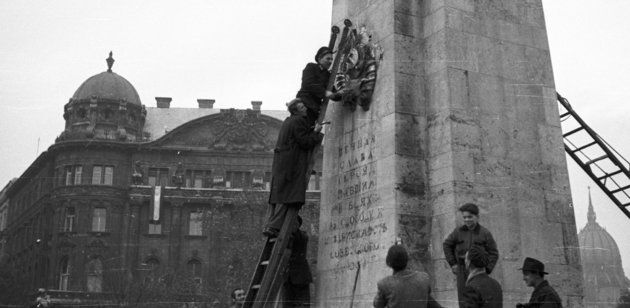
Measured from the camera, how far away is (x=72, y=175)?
2717 inches

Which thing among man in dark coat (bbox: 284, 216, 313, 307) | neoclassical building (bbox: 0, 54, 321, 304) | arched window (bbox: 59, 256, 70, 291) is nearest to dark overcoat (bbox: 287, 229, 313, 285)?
man in dark coat (bbox: 284, 216, 313, 307)

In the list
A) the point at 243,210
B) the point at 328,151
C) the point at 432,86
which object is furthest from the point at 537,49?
the point at 243,210

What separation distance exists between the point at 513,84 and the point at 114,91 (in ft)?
211

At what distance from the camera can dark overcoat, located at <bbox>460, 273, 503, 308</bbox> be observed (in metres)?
5.95

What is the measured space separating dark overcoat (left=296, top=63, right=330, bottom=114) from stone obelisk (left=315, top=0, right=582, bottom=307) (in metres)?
0.78

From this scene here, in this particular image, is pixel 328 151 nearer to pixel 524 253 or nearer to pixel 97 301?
pixel 524 253

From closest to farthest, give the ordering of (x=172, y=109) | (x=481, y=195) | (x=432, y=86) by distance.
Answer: (x=481, y=195)
(x=432, y=86)
(x=172, y=109)

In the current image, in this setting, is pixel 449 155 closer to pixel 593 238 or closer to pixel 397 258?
pixel 397 258

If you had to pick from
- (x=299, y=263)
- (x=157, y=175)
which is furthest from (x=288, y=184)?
(x=157, y=175)

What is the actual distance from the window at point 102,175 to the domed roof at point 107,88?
6.78 metres

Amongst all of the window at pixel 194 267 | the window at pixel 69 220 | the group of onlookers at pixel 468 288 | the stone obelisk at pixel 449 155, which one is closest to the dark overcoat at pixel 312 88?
the stone obelisk at pixel 449 155

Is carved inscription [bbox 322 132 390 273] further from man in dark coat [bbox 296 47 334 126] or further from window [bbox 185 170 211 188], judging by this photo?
window [bbox 185 170 211 188]

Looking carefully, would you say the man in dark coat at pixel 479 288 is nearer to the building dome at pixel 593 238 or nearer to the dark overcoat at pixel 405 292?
the dark overcoat at pixel 405 292

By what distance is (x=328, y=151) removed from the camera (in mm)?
11172
